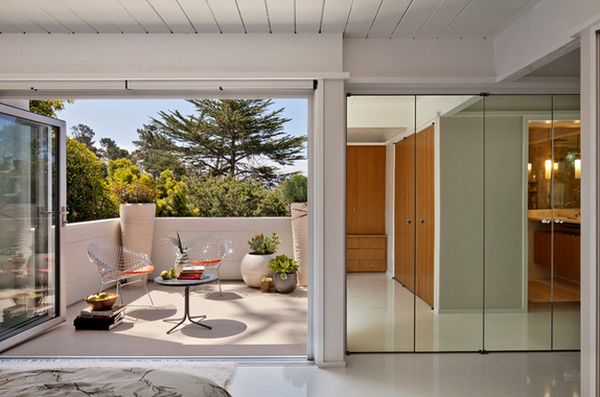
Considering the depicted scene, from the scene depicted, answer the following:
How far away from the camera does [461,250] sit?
374 cm

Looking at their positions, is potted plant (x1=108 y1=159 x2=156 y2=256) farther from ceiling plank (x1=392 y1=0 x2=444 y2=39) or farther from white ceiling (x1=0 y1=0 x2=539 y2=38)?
→ ceiling plank (x1=392 y1=0 x2=444 y2=39)

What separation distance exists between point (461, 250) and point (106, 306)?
358 centimetres

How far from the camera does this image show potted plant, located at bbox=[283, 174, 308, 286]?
6.37 m

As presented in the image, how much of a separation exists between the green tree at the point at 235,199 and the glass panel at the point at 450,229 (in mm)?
5790

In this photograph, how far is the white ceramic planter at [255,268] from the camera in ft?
20.7

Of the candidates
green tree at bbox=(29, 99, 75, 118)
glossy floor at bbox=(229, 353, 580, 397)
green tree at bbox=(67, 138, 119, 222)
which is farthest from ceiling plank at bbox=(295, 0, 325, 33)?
green tree at bbox=(29, 99, 75, 118)

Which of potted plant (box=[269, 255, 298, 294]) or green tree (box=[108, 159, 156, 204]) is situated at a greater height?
green tree (box=[108, 159, 156, 204])

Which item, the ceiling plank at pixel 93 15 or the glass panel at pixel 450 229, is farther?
the glass panel at pixel 450 229

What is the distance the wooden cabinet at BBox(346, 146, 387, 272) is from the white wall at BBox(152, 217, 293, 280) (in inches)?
131

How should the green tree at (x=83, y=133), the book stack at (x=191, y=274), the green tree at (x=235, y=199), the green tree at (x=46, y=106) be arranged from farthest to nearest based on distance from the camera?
the green tree at (x=83, y=133) → the green tree at (x=235, y=199) → the green tree at (x=46, y=106) → the book stack at (x=191, y=274)

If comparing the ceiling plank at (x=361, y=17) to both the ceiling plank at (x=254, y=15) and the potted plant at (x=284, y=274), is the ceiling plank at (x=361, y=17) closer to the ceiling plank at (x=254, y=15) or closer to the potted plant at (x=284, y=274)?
the ceiling plank at (x=254, y=15)

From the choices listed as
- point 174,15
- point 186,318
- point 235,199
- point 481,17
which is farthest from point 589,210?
point 235,199

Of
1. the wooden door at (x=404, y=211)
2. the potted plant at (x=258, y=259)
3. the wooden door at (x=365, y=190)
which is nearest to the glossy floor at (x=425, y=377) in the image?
the wooden door at (x=404, y=211)

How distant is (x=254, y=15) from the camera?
9.82 ft
